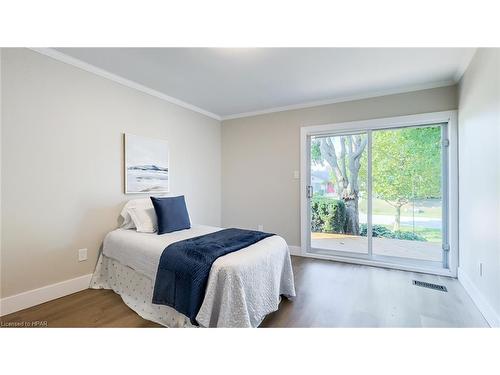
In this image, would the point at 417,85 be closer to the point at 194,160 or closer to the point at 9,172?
the point at 194,160

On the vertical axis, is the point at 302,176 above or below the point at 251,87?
below

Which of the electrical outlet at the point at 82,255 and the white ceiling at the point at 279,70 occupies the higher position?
the white ceiling at the point at 279,70

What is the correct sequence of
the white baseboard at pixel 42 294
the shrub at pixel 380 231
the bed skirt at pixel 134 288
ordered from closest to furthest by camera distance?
the bed skirt at pixel 134 288
the white baseboard at pixel 42 294
the shrub at pixel 380 231

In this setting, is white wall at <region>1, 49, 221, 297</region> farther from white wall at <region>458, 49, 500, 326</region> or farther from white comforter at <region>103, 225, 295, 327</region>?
white wall at <region>458, 49, 500, 326</region>

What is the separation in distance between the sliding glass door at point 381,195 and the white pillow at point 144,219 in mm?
2365

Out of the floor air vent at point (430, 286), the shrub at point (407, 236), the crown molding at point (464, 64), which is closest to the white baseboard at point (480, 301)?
the floor air vent at point (430, 286)

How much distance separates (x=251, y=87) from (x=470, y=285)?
3.31 m

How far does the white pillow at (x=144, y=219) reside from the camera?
2.59 m

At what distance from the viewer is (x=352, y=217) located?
11.8 ft

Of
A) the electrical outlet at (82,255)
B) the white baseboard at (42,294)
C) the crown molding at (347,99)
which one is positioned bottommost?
the white baseboard at (42,294)

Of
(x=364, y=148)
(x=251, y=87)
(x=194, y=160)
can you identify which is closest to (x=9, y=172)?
(x=194, y=160)

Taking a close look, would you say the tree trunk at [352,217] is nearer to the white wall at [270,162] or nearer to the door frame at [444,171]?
the door frame at [444,171]

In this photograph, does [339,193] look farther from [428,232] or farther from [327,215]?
[428,232]

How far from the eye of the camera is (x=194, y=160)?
392cm
